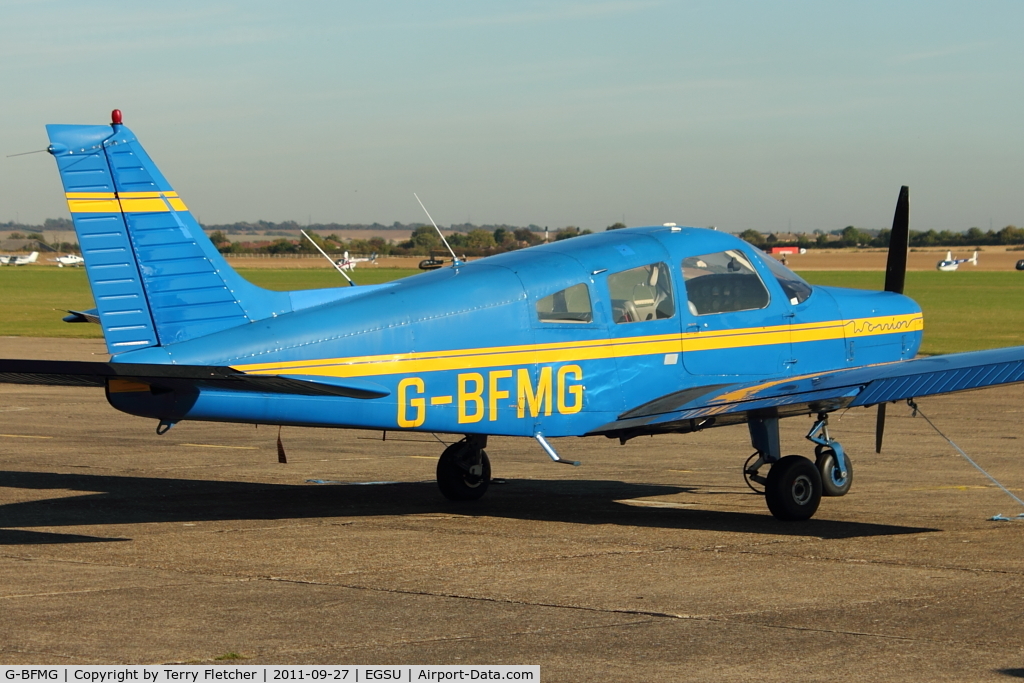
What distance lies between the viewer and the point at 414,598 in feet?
27.2

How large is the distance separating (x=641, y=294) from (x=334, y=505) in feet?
12.3

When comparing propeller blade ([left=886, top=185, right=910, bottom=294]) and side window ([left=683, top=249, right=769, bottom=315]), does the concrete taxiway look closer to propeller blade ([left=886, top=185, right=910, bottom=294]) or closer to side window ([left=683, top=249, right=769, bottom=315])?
side window ([left=683, top=249, right=769, bottom=315])

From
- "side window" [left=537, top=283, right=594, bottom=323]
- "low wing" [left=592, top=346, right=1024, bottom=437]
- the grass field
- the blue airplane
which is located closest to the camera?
the blue airplane

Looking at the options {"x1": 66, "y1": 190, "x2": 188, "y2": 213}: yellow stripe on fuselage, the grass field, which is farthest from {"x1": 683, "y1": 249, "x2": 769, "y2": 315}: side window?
the grass field

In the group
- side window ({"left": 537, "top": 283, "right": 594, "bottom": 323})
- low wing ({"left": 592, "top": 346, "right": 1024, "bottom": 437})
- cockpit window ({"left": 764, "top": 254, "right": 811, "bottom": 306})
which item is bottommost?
low wing ({"left": 592, "top": 346, "right": 1024, "bottom": 437})

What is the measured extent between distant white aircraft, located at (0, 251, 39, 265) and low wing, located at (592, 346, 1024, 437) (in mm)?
180397

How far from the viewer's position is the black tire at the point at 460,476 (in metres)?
12.4

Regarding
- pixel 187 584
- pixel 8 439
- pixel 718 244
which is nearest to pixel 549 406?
pixel 718 244

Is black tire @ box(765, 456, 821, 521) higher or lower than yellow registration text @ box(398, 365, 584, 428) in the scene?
lower

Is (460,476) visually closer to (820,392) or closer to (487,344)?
(487,344)

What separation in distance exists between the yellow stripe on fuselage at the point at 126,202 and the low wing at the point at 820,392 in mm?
4231

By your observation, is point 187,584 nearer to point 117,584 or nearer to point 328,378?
point 117,584

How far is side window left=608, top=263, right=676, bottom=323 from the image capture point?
11273 millimetres

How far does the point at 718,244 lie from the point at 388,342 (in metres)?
3.61
